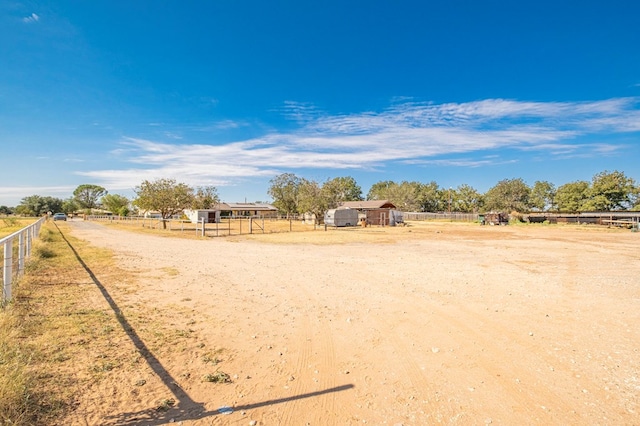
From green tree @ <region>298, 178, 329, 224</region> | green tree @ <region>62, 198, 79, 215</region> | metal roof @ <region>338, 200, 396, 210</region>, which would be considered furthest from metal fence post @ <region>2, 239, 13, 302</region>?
green tree @ <region>62, 198, 79, 215</region>

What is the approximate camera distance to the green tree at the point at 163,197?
38438mm

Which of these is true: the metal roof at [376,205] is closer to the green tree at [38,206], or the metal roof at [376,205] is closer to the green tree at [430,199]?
the green tree at [430,199]

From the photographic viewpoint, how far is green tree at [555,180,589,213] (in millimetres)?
74375

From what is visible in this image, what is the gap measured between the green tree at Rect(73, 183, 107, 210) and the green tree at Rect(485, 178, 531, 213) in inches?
5325

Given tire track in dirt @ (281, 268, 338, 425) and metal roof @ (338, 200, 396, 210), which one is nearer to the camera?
tire track in dirt @ (281, 268, 338, 425)

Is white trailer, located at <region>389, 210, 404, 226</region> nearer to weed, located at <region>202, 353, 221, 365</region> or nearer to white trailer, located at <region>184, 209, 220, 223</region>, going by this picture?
white trailer, located at <region>184, 209, 220, 223</region>

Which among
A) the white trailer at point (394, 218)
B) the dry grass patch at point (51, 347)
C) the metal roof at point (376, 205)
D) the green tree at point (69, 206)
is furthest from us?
the green tree at point (69, 206)

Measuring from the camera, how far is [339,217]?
157ft

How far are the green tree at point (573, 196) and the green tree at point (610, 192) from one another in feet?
7.33

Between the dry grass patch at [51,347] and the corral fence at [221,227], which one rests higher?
the corral fence at [221,227]

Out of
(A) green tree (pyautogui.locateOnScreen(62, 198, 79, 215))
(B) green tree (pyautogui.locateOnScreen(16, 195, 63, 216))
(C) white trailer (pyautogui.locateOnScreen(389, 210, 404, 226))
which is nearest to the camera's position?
(C) white trailer (pyautogui.locateOnScreen(389, 210, 404, 226))

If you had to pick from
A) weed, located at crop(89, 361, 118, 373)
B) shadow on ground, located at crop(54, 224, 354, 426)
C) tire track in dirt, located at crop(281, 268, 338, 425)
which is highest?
weed, located at crop(89, 361, 118, 373)

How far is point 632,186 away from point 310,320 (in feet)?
296

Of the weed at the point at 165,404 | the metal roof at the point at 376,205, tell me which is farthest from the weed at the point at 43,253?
the metal roof at the point at 376,205
